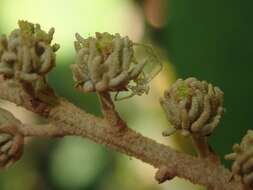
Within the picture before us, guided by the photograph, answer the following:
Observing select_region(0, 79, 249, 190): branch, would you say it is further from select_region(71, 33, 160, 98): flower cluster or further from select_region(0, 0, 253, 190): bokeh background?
select_region(0, 0, 253, 190): bokeh background

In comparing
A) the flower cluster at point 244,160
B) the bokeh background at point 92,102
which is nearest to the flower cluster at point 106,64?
the flower cluster at point 244,160

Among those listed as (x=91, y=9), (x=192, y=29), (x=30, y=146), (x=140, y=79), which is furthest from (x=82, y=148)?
(x=140, y=79)

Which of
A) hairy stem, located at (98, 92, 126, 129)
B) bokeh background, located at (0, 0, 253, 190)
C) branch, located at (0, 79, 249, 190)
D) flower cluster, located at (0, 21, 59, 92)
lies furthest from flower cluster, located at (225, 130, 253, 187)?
bokeh background, located at (0, 0, 253, 190)

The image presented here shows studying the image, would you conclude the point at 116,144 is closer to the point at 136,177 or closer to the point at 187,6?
the point at 187,6

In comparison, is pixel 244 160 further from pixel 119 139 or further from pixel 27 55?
pixel 27 55

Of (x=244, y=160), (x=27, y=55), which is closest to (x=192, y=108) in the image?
(x=244, y=160)

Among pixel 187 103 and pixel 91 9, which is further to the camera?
pixel 91 9

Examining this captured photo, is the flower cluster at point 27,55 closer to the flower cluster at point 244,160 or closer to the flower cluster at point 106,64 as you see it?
the flower cluster at point 106,64

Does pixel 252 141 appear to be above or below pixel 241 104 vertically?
above
